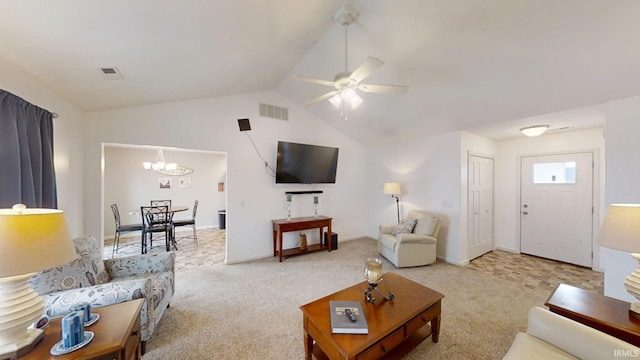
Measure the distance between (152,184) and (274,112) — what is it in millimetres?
4659

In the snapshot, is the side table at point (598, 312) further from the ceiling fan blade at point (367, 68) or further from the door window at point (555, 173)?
the door window at point (555, 173)

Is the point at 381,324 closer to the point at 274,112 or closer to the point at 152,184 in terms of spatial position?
the point at 274,112

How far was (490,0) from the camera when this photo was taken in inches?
73.9

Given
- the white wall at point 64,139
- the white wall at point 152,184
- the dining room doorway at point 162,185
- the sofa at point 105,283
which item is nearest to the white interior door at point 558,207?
the sofa at point 105,283

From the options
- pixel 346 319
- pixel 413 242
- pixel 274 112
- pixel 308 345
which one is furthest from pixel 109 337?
pixel 274 112

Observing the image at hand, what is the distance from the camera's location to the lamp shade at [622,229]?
1369 mm

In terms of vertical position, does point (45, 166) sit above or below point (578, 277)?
above

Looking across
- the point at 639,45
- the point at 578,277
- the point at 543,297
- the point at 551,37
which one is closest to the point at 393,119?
the point at 551,37

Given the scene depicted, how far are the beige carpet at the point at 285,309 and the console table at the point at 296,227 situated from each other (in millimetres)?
321

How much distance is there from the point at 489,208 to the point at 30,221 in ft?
20.3

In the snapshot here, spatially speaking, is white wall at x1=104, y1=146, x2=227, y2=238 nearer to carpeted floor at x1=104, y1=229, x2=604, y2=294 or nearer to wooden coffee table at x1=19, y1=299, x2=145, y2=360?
carpeted floor at x1=104, y1=229, x2=604, y2=294

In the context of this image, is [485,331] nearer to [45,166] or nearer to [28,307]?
[28,307]

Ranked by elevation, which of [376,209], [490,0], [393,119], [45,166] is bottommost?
[376,209]

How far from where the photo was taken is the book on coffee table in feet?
5.11
